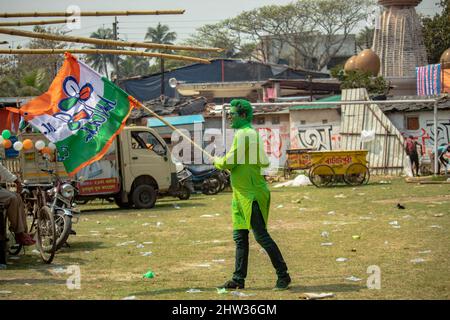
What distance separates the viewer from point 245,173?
815cm

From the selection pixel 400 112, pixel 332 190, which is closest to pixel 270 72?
pixel 400 112

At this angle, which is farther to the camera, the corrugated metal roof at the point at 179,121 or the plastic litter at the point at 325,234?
the corrugated metal roof at the point at 179,121

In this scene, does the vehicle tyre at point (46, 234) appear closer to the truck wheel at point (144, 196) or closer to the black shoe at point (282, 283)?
the black shoe at point (282, 283)

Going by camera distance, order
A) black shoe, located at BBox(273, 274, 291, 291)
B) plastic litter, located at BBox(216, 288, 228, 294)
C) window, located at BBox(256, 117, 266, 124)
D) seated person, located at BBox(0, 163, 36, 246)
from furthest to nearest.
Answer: window, located at BBox(256, 117, 266, 124) → seated person, located at BBox(0, 163, 36, 246) → black shoe, located at BBox(273, 274, 291, 291) → plastic litter, located at BBox(216, 288, 228, 294)

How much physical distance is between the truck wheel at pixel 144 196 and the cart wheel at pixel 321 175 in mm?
6582

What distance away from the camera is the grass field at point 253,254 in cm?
796

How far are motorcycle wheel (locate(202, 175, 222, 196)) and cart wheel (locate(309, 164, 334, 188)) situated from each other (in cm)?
295

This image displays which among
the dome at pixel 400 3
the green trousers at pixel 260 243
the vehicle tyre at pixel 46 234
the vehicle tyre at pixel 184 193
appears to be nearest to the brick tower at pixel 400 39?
the dome at pixel 400 3

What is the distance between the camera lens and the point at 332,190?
22.8 meters

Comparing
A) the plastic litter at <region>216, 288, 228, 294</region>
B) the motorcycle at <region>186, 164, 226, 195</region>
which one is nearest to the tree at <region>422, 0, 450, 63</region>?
the motorcycle at <region>186, 164, 226, 195</region>

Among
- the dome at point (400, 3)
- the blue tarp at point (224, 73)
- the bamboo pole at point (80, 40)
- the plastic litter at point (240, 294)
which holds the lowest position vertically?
the plastic litter at point (240, 294)

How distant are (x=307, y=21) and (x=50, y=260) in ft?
187

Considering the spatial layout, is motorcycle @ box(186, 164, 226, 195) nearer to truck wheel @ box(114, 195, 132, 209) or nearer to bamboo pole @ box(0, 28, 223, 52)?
truck wheel @ box(114, 195, 132, 209)

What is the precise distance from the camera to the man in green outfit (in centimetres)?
802
